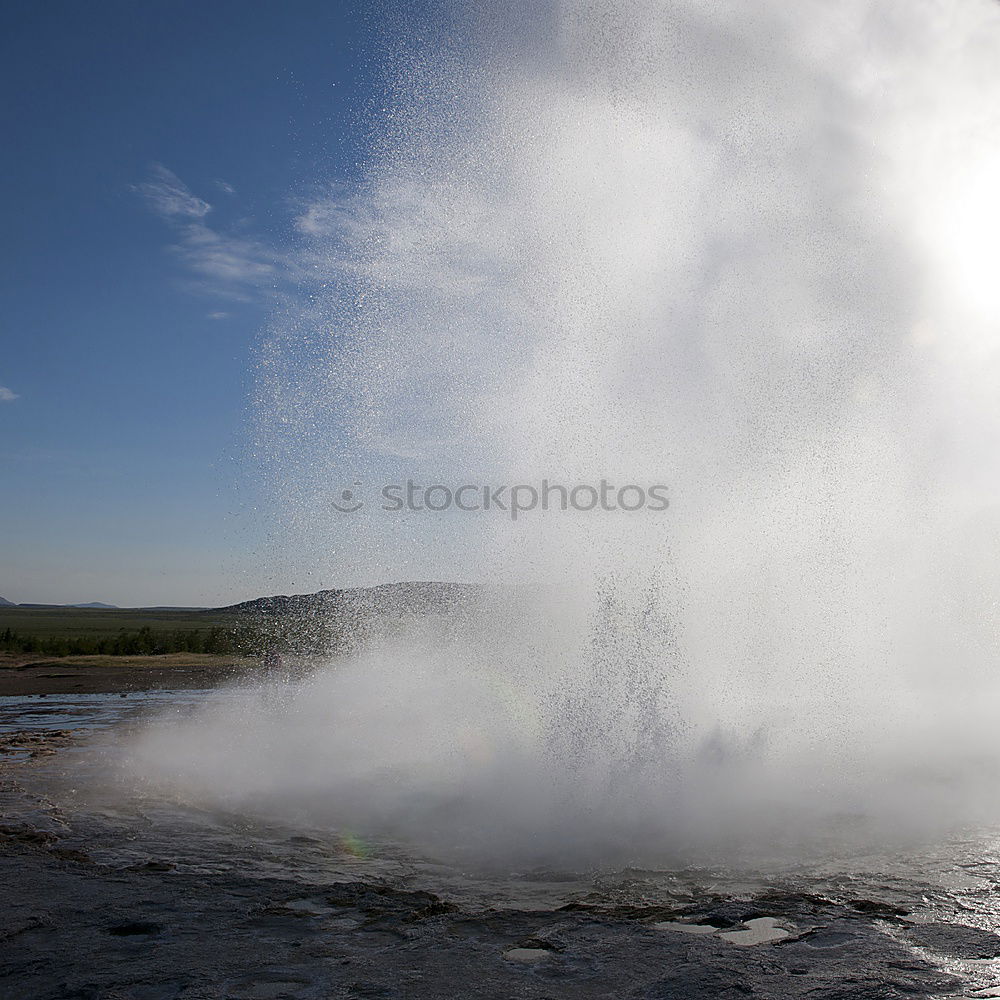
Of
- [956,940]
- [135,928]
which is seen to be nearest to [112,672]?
[135,928]

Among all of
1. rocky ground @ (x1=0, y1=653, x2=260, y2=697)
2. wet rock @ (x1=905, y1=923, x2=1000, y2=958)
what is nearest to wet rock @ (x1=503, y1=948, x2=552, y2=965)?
wet rock @ (x1=905, y1=923, x2=1000, y2=958)

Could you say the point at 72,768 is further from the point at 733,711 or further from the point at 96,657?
the point at 96,657

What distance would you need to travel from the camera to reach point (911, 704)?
1727cm

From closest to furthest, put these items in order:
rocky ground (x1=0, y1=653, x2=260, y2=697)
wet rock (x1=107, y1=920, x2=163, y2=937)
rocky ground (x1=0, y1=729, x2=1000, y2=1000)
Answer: rocky ground (x1=0, y1=729, x2=1000, y2=1000), wet rock (x1=107, y1=920, x2=163, y2=937), rocky ground (x1=0, y1=653, x2=260, y2=697)

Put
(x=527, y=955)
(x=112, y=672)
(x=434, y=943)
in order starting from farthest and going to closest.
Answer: (x=112, y=672), (x=434, y=943), (x=527, y=955)

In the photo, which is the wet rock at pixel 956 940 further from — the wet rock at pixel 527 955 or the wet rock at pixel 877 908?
the wet rock at pixel 527 955

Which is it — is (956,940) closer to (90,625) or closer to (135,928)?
(135,928)

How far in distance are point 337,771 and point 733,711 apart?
21.8ft

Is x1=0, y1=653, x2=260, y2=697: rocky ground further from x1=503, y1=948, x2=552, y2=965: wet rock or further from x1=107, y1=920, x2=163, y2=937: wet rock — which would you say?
x1=503, y1=948, x2=552, y2=965: wet rock

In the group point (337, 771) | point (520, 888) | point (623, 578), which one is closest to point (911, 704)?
point (623, 578)

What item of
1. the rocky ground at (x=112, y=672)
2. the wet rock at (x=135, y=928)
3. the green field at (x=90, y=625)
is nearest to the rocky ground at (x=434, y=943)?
the wet rock at (x=135, y=928)

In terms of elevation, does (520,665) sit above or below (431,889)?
above

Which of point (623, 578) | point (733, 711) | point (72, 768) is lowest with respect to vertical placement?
point (72, 768)

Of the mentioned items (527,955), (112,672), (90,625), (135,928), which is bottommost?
(135,928)
